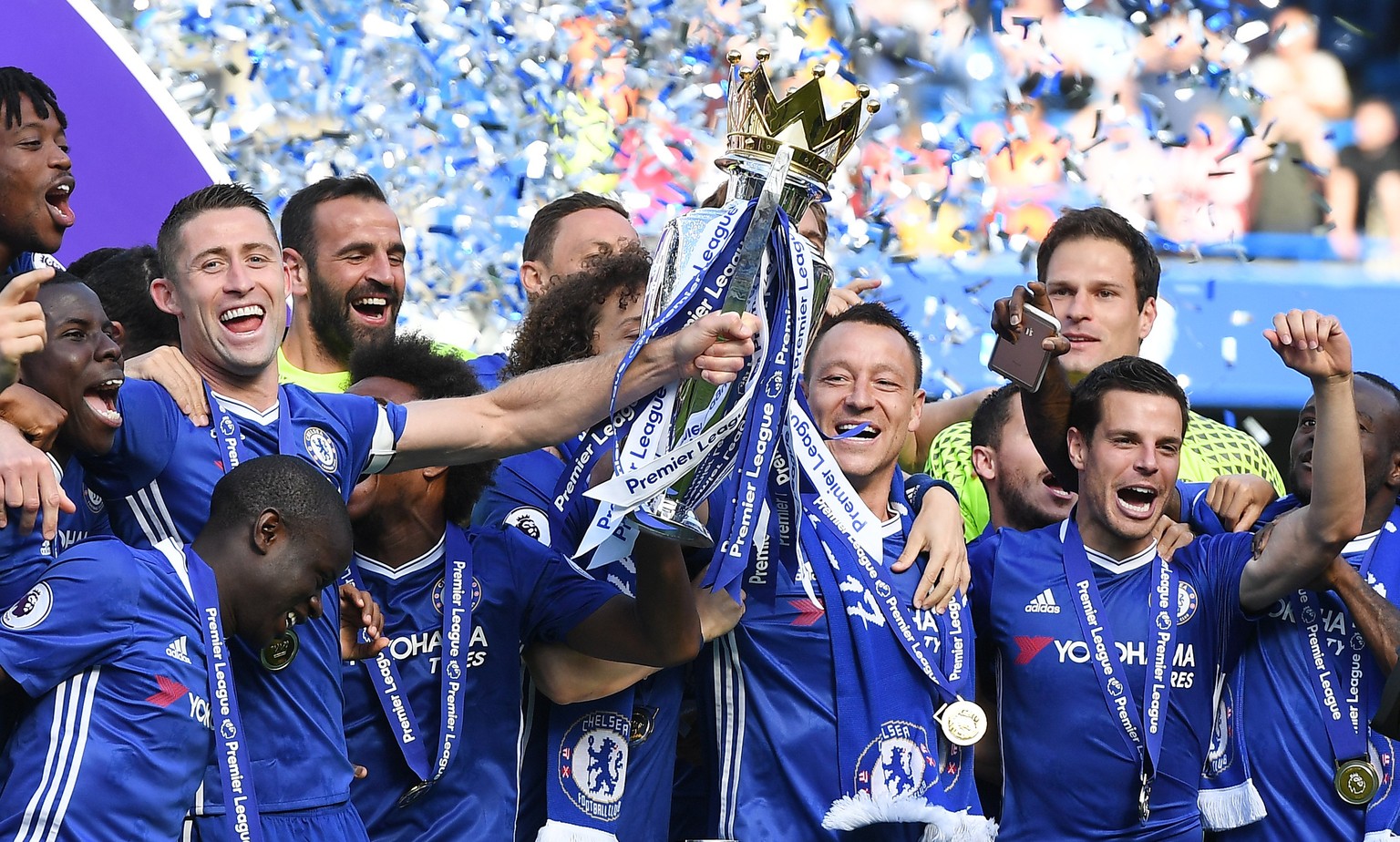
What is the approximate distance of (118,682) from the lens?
117 inches

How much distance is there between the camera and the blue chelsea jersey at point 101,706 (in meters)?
2.88

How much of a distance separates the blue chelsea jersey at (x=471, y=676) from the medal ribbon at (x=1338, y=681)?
1.74 m

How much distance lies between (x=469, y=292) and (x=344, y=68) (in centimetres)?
98

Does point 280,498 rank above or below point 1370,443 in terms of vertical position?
below

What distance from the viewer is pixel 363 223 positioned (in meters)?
5.08

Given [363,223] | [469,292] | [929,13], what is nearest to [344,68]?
[469,292]

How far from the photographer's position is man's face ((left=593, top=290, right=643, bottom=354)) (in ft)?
13.9

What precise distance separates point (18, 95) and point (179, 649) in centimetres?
189

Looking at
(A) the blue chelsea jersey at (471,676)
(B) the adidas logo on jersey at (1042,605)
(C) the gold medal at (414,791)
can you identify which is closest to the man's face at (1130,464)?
(B) the adidas logo on jersey at (1042,605)

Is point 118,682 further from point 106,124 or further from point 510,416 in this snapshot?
point 106,124

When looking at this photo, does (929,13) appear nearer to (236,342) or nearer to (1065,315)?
(1065,315)

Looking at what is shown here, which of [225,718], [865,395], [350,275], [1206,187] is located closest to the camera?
[225,718]

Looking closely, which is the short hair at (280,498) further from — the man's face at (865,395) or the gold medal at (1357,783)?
the gold medal at (1357,783)

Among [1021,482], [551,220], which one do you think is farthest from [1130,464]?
[551,220]
